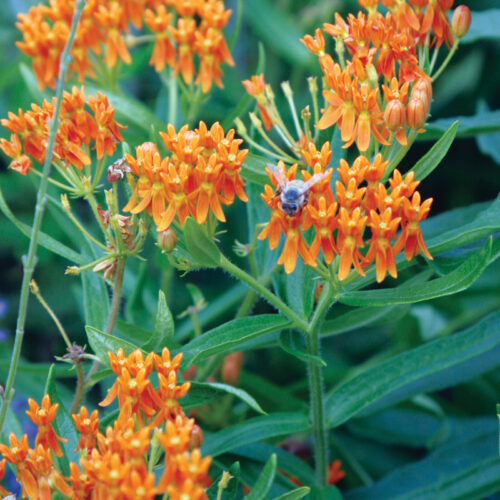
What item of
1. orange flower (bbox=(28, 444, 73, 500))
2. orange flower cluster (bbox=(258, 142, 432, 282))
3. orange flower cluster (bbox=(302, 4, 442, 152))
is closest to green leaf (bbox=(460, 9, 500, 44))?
orange flower cluster (bbox=(302, 4, 442, 152))

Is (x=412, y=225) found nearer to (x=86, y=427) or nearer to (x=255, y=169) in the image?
(x=255, y=169)

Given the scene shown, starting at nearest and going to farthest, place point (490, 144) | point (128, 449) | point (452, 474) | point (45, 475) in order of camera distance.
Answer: point (128, 449)
point (45, 475)
point (452, 474)
point (490, 144)

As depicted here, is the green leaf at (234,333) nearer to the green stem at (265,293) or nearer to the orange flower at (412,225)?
the green stem at (265,293)

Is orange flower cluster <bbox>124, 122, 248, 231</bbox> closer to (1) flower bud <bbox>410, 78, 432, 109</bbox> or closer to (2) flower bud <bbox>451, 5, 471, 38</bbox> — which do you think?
(1) flower bud <bbox>410, 78, 432, 109</bbox>

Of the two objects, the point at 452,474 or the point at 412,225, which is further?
the point at 452,474

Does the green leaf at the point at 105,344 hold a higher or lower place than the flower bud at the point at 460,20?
lower

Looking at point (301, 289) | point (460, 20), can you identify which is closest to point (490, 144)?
point (460, 20)

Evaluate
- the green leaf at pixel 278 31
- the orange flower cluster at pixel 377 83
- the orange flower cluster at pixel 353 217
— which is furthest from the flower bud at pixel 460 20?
the green leaf at pixel 278 31
